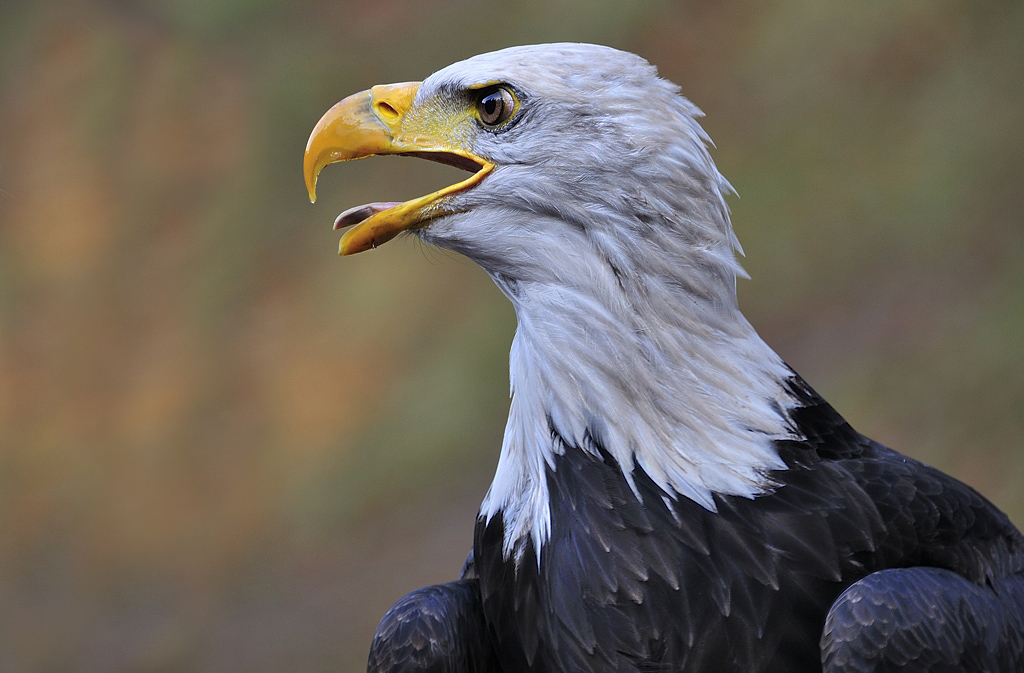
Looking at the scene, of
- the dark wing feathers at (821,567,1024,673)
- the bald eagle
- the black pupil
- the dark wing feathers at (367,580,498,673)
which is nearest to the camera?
the dark wing feathers at (821,567,1024,673)

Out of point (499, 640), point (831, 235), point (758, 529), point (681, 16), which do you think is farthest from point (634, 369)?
point (681, 16)

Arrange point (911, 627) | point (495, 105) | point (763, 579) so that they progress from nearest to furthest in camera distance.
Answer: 1. point (911, 627)
2. point (763, 579)
3. point (495, 105)

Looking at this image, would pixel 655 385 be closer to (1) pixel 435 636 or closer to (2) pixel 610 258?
(2) pixel 610 258

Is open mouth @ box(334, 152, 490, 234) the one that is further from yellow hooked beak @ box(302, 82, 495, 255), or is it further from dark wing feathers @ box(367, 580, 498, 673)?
dark wing feathers @ box(367, 580, 498, 673)

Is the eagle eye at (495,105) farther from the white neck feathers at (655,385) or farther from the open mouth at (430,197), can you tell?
the white neck feathers at (655,385)

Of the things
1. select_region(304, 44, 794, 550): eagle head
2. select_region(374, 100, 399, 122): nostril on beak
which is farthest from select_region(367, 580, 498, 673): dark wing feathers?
select_region(374, 100, 399, 122): nostril on beak

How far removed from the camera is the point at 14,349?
6320 millimetres

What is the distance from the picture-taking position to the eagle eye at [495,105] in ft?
7.09

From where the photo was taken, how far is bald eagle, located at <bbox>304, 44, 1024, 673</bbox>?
2068 millimetres

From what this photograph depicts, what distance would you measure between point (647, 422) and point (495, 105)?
2.37 feet

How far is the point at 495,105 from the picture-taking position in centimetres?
218

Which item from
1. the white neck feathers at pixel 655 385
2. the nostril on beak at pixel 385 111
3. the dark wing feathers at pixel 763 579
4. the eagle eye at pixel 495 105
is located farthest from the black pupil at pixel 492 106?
the dark wing feathers at pixel 763 579

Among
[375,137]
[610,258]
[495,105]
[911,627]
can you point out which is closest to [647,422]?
[610,258]

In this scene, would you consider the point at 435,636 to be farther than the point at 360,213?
Yes
